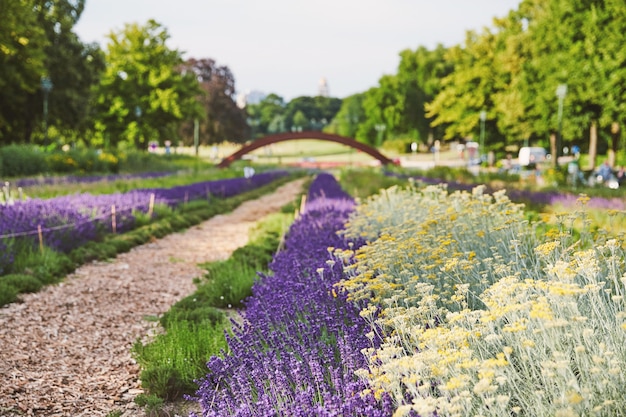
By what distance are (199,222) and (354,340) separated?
1234 cm

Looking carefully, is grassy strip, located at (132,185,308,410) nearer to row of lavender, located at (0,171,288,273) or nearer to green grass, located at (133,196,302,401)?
green grass, located at (133,196,302,401)

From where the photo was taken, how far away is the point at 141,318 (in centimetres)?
651

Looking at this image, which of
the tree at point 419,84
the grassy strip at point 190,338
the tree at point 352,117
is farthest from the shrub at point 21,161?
the tree at point 352,117

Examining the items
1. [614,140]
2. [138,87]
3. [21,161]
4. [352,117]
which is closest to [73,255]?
[21,161]

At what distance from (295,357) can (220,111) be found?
63.6m

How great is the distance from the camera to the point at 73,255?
9273mm

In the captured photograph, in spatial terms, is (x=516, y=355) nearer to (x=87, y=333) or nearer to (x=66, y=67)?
(x=87, y=333)

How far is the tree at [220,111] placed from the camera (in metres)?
64.5

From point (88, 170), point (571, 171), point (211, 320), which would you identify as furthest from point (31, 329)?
point (571, 171)

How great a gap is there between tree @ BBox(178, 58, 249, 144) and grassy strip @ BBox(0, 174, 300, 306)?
4971 cm

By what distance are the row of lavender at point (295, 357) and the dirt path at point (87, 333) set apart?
944 mm

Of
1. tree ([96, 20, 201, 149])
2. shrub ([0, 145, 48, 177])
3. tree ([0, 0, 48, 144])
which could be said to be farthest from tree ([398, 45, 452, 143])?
shrub ([0, 145, 48, 177])

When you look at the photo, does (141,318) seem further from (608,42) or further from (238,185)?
(608,42)

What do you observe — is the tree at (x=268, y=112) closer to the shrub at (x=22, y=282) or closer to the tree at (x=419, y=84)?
the tree at (x=419, y=84)
